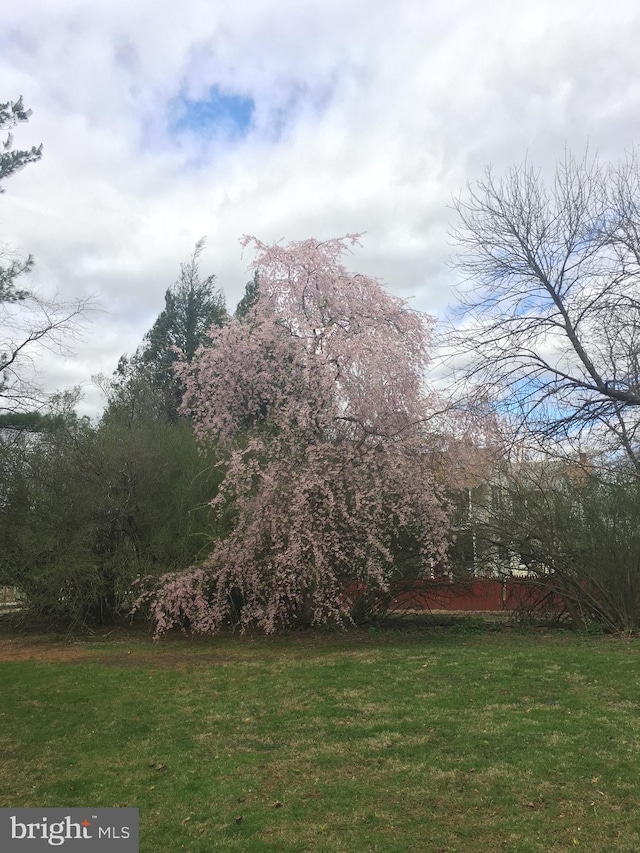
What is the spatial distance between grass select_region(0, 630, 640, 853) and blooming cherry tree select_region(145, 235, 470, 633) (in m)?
1.74

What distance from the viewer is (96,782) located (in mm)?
4418

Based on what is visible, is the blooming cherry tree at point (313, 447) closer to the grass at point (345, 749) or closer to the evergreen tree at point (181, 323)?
the grass at point (345, 749)

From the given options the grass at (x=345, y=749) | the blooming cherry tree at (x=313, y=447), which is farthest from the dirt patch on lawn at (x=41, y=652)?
the blooming cherry tree at (x=313, y=447)

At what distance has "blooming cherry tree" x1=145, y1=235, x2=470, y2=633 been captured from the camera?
9922 millimetres

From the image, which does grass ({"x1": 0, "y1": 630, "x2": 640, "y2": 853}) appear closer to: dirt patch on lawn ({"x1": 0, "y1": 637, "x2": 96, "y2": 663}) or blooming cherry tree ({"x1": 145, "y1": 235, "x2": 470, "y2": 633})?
dirt patch on lawn ({"x1": 0, "y1": 637, "x2": 96, "y2": 663})

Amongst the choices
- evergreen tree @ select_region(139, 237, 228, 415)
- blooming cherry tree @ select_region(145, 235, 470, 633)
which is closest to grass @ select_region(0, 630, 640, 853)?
blooming cherry tree @ select_region(145, 235, 470, 633)

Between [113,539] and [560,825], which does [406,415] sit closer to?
[113,539]

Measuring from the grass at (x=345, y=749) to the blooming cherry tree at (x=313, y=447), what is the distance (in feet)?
5.70

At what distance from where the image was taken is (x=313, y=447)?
999 cm

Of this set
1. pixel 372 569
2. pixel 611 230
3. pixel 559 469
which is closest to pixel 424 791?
pixel 372 569

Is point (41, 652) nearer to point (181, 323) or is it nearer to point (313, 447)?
point (313, 447)

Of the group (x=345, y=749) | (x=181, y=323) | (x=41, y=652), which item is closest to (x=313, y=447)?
(x=41, y=652)

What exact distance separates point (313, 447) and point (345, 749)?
5.47 meters

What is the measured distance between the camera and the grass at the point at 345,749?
3.57 m
